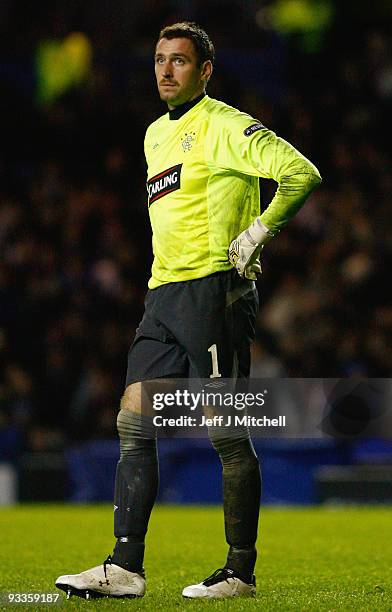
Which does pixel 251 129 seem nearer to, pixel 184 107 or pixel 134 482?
pixel 184 107

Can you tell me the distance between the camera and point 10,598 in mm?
4266

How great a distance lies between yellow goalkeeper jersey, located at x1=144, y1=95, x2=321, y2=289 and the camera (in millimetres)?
4605

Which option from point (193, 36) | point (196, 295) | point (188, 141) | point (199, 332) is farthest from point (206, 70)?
point (199, 332)

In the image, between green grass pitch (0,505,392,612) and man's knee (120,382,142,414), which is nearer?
green grass pitch (0,505,392,612)

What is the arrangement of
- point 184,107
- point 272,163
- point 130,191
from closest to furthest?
point 272,163, point 184,107, point 130,191

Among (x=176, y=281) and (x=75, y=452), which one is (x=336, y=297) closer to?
(x=75, y=452)

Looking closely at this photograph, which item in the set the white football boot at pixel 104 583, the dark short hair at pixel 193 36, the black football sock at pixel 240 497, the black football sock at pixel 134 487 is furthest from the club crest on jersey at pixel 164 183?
the white football boot at pixel 104 583

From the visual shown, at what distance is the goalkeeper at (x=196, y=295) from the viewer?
4.57 meters

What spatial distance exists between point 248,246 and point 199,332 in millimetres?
407

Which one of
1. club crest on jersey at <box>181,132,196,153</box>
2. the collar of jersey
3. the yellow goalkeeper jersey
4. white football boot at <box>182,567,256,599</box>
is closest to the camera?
white football boot at <box>182,567,256,599</box>

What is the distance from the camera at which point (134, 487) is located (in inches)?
182

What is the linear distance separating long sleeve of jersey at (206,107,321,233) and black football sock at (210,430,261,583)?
33.5 inches

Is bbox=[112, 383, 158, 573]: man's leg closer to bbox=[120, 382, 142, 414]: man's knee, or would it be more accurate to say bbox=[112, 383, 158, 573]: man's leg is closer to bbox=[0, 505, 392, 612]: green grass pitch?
bbox=[120, 382, 142, 414]: man's knee

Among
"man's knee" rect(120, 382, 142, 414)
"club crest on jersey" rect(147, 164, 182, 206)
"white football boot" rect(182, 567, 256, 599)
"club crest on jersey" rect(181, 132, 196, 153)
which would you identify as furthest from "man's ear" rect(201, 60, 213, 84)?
"white football boot" rect(182, 567, 256, 599)
